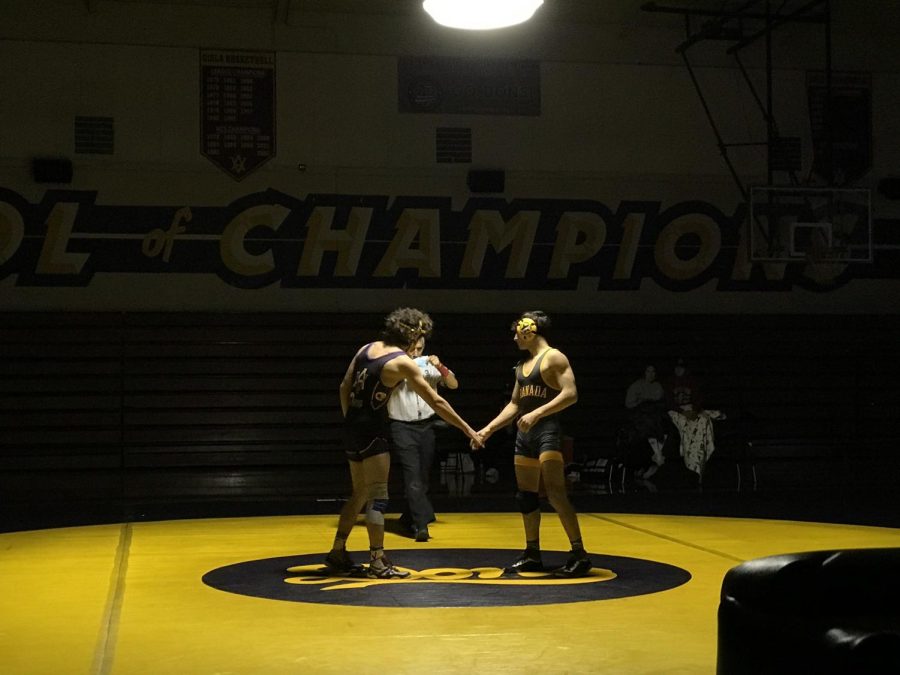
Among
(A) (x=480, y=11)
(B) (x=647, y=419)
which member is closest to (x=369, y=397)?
(A) (x=480, y=11)

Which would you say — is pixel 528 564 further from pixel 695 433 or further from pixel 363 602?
pixel 695 433

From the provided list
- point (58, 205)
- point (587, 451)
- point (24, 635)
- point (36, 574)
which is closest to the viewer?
point (24, 635)

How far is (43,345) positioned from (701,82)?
9.85 meters

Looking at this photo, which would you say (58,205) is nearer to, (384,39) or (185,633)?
(384,39)

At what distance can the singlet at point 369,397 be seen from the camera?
7.57 metres

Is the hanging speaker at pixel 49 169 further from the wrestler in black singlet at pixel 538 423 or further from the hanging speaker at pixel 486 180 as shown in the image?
the wrestler in black singlet at pixel 538 423

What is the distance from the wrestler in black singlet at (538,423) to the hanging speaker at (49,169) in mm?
9729

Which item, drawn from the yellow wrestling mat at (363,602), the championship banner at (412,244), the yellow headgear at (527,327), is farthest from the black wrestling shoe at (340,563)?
the championship banner at (412,244)

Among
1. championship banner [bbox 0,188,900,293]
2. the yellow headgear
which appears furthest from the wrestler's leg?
championship banner [bbox 0,188,900,293]

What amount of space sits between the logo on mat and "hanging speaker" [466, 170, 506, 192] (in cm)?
873

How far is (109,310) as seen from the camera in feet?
51.8

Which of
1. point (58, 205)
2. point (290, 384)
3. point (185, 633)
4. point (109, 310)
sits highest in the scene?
point (58, 205)

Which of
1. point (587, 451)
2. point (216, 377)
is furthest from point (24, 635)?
point (587, 451)

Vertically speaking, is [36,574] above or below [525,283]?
below
